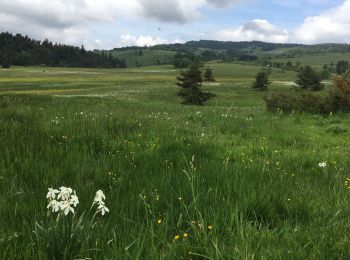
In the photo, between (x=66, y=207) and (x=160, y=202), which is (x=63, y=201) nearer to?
(x=66, y=207)

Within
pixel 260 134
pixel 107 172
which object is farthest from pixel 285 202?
pixel 260 134

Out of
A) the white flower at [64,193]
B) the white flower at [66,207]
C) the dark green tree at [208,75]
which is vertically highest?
the white flower at [64,193]

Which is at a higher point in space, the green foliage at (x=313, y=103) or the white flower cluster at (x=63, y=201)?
the white flower cluster at (x=63, y=201)

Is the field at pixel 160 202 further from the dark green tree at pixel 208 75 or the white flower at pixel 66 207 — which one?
the dark green tree at pixel 208 75

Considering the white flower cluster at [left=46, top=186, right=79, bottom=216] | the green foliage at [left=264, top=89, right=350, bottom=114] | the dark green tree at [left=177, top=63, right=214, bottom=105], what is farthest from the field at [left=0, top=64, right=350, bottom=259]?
the dark green tree at [left=177, top=63, right=214, bottom=105]

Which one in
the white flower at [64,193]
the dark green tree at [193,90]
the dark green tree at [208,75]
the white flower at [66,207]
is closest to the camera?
the white flower at [66,207]

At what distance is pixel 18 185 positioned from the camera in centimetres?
459

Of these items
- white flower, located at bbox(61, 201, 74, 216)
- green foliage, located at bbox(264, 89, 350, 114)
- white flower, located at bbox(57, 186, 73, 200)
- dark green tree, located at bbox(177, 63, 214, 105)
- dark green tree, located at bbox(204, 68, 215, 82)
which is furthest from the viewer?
dark green tree, located at bbox(204, 68, 215, 82)

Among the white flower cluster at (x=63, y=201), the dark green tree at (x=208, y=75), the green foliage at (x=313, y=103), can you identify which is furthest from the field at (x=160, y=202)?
the dark green tree at (x=208, y=75)

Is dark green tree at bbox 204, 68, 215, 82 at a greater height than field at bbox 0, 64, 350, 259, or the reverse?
field at bbox 0, 64, 350, 259

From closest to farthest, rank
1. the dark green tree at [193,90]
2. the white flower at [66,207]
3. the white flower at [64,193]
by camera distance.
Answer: the white flower at [66,207] < the white flower at [64,193] < the dark green tree at [193,90]

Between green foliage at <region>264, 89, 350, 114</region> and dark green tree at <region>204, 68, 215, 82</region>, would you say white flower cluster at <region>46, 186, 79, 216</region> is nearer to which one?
green foliage at <region>264, 89, 350, 114</region>

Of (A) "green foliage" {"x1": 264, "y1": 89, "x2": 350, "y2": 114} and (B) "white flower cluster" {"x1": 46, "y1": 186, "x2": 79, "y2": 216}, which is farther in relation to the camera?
(A) "green foliage" {"x1": 264, "y1": 89, "x2": 350, "y2": 114}

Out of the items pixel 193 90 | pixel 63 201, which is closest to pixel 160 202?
pixel 63 201
